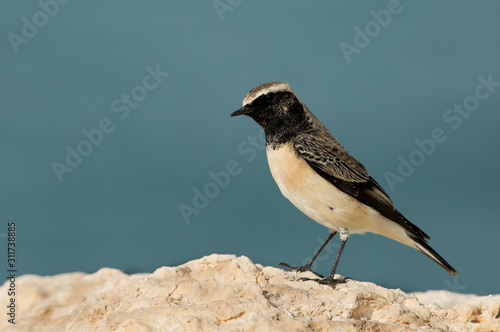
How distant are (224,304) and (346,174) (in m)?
2.70

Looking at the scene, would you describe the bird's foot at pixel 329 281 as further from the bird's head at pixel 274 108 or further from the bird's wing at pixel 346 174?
the bird's head at pixel 274 108

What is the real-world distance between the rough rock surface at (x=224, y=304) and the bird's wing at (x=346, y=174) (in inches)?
42.1

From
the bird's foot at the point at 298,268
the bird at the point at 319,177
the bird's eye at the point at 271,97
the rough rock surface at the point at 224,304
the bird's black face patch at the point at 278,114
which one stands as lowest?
the rough rock surface at the point at 224,304

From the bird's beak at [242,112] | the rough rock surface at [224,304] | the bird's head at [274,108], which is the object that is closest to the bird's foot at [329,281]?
the rough rock surface at [224,304]

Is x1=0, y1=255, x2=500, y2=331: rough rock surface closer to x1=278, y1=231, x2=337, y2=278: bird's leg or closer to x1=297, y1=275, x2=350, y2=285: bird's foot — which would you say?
x1=297, y1=275, x2=350, y2=285: bird's foot

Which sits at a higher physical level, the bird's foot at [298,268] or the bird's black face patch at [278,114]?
the bird's black face patch at [278,114]

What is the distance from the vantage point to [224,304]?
6070 mm

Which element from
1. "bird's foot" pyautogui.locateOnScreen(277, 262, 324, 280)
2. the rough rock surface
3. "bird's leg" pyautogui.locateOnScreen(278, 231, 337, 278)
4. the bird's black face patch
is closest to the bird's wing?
the bird's black face patch

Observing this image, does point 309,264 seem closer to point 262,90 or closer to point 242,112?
point 242,112

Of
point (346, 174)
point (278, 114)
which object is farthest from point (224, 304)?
point (278, 114)

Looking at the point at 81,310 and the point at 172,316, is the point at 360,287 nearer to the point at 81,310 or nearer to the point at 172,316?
the point at 172,316

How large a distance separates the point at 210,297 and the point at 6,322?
2705mm

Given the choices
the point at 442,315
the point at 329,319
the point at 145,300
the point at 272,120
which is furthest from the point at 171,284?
the point at 442,315

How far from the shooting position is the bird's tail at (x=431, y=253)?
8.08m
